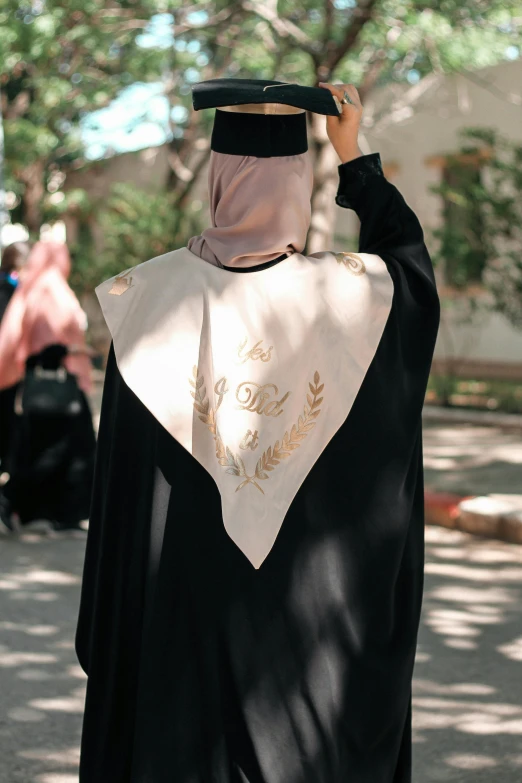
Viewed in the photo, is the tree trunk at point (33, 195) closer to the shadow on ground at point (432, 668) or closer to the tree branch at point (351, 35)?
the tree branch at point (351, 35)

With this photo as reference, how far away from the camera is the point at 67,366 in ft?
24.7

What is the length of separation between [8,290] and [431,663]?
452 centimetres

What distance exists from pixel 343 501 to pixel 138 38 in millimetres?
16517

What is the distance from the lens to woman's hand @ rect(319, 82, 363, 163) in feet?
8.06

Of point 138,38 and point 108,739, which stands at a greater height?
point 108,739

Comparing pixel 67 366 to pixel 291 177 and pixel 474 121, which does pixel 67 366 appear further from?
pixel 474 121

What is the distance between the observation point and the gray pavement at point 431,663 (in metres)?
3.80

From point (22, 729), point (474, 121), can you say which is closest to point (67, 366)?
point (22, 729)

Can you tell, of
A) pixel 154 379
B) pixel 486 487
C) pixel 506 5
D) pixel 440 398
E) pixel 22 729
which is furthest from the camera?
pixel 440 398

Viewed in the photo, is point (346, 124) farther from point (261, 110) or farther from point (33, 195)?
point (33, 195)

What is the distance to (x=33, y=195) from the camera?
22625mm

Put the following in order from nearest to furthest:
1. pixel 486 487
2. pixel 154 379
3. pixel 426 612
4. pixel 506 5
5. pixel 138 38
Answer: pixel 154 379 → pixel 426 612 → pixel 486 487 → pixel 506 5 → pixel 138 38

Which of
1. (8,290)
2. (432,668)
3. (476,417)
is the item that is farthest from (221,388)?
(476,417)

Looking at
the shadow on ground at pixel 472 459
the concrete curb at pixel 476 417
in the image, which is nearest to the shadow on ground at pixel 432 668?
the shadow on ground at pixel 472 459
